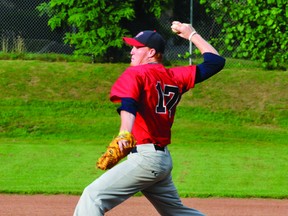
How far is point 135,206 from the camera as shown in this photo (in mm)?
8977

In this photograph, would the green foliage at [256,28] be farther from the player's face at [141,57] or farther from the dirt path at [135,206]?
the player's face at [141,57]

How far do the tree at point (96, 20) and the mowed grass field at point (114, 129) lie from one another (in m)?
0.53

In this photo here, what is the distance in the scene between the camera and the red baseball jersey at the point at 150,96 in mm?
5373

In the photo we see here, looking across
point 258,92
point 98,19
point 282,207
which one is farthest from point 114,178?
point 98,19

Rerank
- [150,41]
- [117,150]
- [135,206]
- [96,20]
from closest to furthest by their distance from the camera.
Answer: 1. [117,150]
2. [150,41]
3. [135,206]
4. [96,20]

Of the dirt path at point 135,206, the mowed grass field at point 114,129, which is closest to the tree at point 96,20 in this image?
the mowed grass field at point 114,129

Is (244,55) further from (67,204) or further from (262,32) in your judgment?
(67,204)

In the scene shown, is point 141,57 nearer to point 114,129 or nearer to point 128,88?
point 128,88

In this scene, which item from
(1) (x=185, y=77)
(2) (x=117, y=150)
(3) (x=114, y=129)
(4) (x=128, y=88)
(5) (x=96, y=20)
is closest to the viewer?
(2) (x=117, y=150)

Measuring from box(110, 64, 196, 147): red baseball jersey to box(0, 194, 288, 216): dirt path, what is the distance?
308cm

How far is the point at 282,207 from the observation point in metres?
9.08

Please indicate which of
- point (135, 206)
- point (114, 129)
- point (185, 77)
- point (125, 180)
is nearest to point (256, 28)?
point (114, 129)

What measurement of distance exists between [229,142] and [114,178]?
364 inches

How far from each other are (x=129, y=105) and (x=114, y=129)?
9.78m
